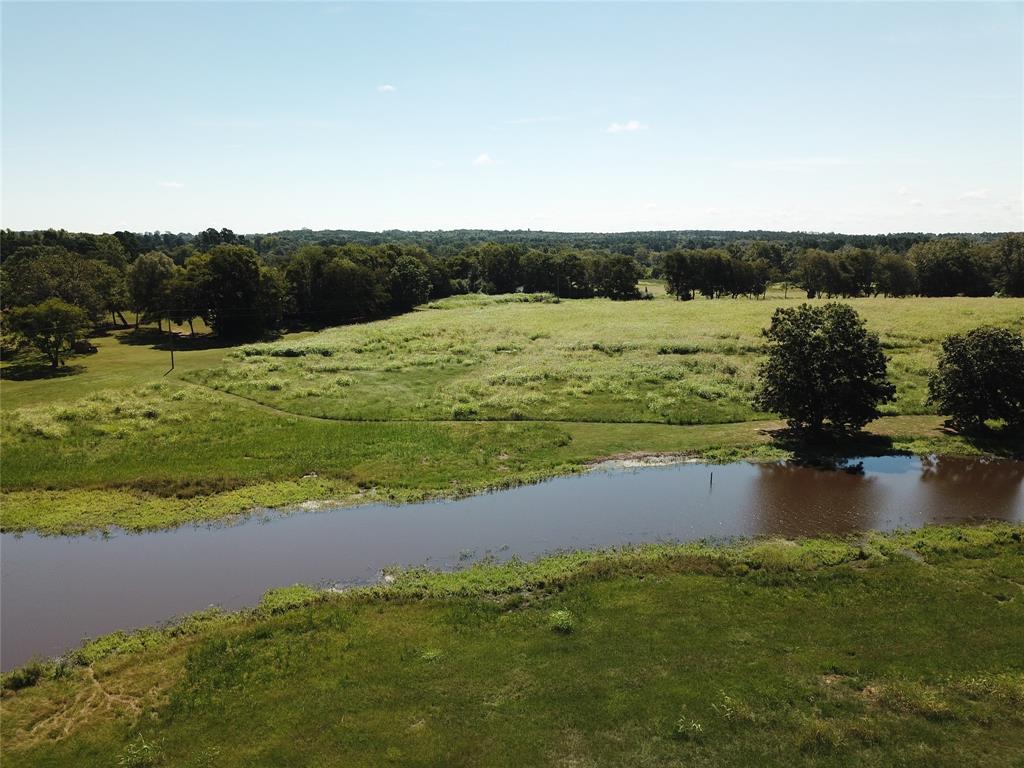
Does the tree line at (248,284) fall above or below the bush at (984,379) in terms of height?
above

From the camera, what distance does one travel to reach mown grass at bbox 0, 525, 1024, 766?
15.6 m

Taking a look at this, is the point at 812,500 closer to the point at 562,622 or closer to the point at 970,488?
the point at 970,488

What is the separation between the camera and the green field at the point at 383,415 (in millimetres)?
34625

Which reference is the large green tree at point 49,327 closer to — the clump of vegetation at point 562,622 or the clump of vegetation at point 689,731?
the clump of vegetation at point 562,622

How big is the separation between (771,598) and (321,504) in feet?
71.1

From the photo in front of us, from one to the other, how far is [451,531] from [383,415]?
63.9 ft

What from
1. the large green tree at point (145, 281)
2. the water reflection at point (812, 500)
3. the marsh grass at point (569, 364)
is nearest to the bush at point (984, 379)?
the marsh grass at point (569, 364)

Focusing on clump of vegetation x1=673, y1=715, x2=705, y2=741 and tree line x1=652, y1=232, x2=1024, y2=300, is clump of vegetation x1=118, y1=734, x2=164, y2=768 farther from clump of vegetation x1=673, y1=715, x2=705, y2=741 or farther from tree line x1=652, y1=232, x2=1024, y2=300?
tree line x1=652, y1=232, x2=1024, y2=300

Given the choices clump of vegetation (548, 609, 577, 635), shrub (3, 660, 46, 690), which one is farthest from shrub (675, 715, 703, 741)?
shrub (3, 660, 46, 690)

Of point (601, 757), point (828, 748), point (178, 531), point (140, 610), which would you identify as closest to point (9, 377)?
point (178, 531)

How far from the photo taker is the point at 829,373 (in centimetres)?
3828

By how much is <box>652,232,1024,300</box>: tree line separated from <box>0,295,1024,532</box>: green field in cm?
3633

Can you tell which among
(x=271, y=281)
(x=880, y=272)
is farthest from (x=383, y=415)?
(x=880, y=272)

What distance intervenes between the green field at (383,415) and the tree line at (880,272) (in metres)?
36.3
